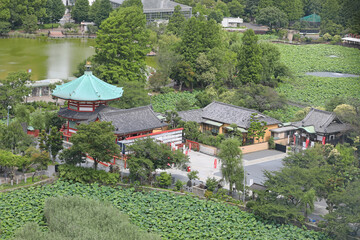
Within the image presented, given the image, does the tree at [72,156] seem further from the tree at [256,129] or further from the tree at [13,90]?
the tree at [256,129]

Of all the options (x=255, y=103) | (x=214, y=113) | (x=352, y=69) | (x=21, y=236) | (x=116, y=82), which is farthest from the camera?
(x=352, y=69)

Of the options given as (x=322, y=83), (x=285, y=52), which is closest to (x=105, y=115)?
(x=322, y=83)

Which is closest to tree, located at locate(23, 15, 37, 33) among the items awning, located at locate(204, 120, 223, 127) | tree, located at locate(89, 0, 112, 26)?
tree, located at locate(89, 0, 112, 26)

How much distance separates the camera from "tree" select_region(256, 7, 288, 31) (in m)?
90.2

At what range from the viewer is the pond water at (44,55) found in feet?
196

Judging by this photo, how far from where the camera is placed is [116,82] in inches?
1869

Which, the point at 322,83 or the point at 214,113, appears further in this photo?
the point at 322,83

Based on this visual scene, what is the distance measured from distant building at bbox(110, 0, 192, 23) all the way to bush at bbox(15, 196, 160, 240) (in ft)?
195

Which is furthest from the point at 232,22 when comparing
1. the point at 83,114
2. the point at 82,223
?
the point at 82,223

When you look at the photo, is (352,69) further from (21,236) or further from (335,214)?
(21,236)

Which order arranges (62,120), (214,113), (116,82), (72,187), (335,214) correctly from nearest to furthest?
(335,214) → (72,187) → (62,120) → (214,113) → (116,82)

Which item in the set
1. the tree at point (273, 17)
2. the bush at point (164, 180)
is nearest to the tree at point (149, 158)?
the bush at point (164, 180)

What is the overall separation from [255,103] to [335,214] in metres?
18.4

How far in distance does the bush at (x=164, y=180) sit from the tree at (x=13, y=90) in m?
14.7
